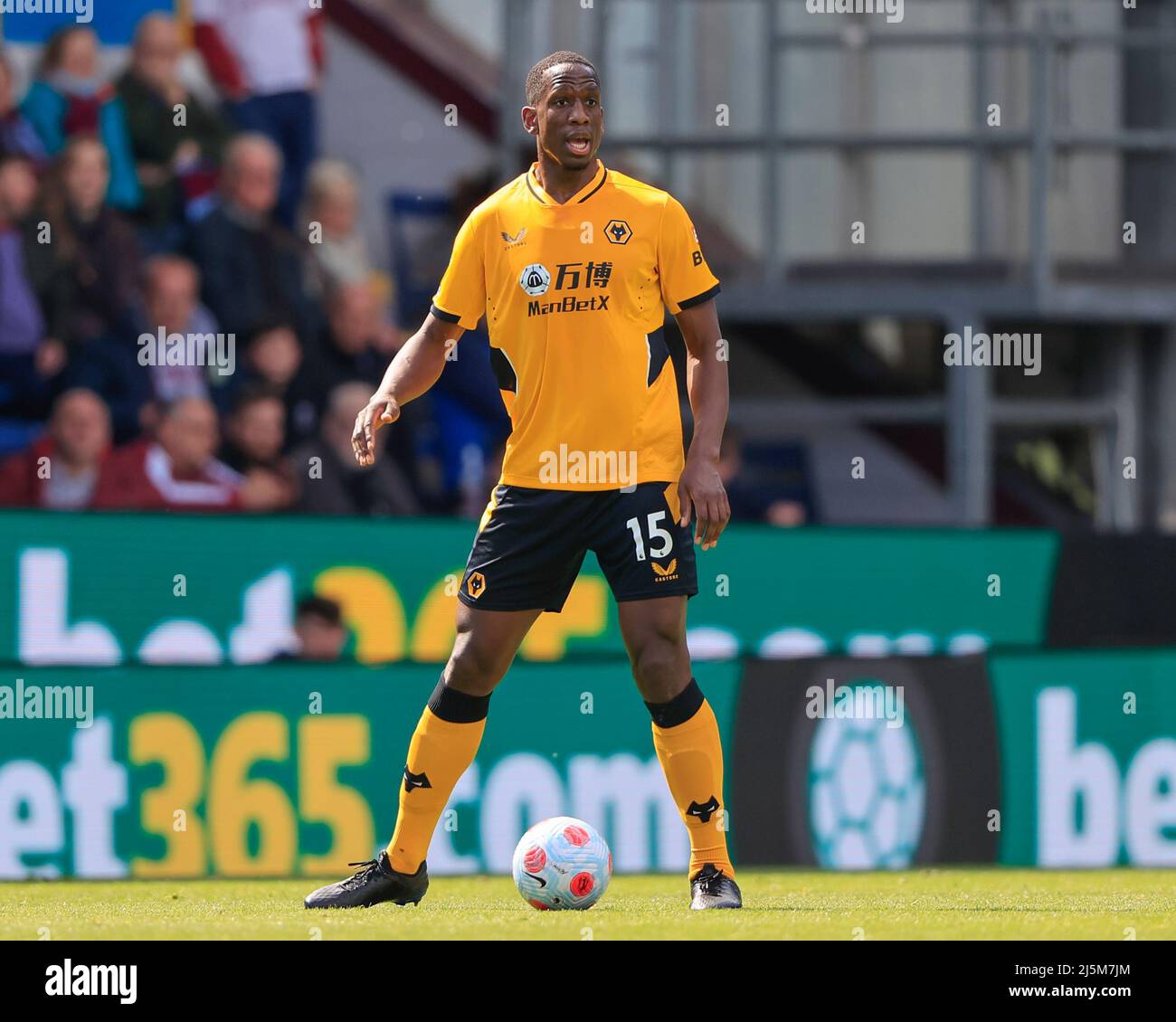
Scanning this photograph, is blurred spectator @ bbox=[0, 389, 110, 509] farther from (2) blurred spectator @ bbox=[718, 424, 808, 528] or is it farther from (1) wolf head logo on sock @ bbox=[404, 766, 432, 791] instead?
(1) wolf head logo on sock @ bbox=[404, 766, 432, 791]

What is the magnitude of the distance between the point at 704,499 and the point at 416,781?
3.65 ft

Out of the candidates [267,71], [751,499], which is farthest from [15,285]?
[751,499]

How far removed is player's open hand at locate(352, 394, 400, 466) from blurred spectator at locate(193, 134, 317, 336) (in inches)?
204

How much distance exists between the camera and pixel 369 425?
18.0ft

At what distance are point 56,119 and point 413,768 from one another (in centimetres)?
610

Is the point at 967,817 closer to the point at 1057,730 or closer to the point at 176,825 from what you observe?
the point at 1057,730

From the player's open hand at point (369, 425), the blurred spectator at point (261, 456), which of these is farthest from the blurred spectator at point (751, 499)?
the player's open hand at point (369, 425)

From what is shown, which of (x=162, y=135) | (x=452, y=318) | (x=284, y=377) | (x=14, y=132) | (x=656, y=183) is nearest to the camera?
(x=452, y=318)

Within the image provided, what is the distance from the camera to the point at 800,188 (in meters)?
12.6

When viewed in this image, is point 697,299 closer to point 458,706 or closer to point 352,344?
point 458,706

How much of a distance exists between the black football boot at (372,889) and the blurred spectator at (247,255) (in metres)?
5.39

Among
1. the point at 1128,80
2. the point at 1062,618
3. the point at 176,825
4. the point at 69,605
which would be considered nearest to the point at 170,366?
the point at 69,605

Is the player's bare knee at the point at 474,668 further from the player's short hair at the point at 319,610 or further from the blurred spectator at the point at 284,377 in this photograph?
the blurred spectator at the point at 284,377

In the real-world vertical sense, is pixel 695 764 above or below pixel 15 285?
below
